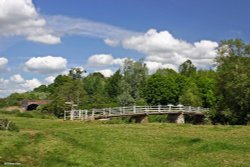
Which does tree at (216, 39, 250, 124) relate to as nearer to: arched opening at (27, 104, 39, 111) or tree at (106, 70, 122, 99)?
tree at (106, 70, 122, 99)

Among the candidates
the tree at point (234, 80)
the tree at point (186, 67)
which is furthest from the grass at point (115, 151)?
the tree at point (186, 67)

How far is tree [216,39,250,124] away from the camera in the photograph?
5878 centimetres

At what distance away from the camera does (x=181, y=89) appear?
10438 centimetres

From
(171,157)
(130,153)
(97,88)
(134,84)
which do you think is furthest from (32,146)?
(97,88)

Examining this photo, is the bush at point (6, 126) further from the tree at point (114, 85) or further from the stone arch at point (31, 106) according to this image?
the stone arch at point (31, 106)

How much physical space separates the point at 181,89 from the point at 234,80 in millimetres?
44383

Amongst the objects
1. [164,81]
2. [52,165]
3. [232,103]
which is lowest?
[52,165]

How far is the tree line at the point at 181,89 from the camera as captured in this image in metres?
60.6

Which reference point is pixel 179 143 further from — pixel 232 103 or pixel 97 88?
pixel 97 88

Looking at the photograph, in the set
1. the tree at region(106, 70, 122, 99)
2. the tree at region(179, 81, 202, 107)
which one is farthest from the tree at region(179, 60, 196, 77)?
the tree at region(179, 81, 202, 107)

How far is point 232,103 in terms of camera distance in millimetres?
61844

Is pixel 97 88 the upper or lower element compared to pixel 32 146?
upper

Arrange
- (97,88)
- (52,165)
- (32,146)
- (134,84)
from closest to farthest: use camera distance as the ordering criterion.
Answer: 1. (52,165)
2. (32,146)
3. (134,84)
4. (97,88)

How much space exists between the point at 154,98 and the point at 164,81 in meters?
4.89
